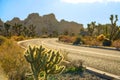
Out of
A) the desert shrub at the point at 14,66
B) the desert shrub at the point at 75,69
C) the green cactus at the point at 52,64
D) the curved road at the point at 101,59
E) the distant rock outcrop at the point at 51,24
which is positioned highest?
the distant rock outcrop at the point at 51,24

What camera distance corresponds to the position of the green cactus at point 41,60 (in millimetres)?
7762

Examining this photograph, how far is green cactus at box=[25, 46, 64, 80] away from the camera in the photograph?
25.5 feet

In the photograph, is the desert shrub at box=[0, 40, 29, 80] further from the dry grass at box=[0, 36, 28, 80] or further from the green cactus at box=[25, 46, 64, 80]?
the green cactus at box=[25, 46, 64, 80]

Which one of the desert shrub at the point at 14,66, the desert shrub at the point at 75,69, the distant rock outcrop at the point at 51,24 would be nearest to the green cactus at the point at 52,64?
the desert shrub at the point at 14,66

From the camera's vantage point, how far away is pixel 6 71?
11.0 metres

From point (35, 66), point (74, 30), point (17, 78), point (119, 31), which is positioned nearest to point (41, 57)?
point (35, 66)

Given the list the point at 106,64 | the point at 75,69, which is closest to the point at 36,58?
the point at 75,69

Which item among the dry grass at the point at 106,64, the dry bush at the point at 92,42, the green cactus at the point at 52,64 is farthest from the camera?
the dry bush at the point at 92,42

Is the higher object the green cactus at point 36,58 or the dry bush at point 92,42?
the green cactus at point 36,58

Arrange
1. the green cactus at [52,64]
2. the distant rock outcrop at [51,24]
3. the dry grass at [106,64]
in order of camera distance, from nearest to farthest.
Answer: the green cactus at [52,64]
the dry grass at [106,64]
the distant rock outcrop at [51,24]

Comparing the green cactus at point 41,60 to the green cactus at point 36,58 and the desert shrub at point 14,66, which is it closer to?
the green cactus at point 36,58

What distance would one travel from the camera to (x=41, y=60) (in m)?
7.74

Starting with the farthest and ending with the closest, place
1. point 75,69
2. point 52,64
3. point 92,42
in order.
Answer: point 92,42
point 75,69
point 52,64

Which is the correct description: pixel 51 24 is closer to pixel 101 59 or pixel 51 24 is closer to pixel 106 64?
pixel 101 59
